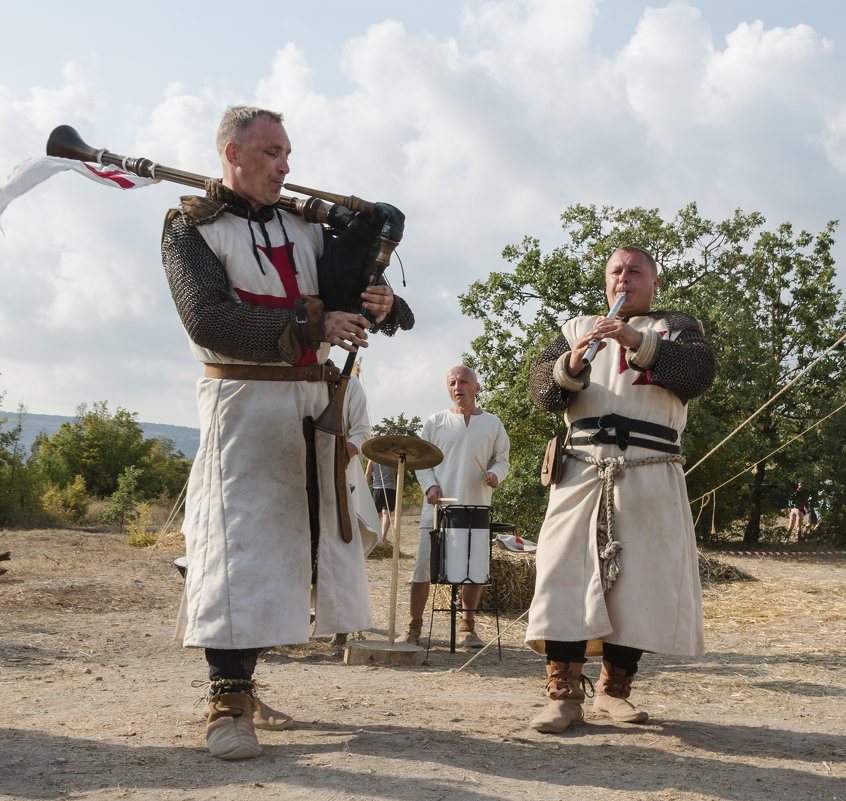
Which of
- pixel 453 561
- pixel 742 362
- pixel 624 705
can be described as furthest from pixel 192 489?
pixel 742 362

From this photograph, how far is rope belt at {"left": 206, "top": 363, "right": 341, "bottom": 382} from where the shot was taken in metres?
3.33

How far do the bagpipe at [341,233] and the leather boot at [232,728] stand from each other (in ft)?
3.29

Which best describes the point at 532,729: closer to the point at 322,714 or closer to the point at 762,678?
the point at 322,714

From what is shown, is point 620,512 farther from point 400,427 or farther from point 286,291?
point 400,427

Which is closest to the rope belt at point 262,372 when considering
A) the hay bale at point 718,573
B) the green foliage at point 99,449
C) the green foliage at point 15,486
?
the hay bale at point 718,573

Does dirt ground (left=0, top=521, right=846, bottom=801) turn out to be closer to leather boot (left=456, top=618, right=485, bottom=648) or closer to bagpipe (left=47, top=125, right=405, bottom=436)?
leather boot (left=456, top=618, right=485, bottom=648)

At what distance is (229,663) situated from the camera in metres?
3.24

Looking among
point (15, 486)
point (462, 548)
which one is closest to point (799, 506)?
point (462, 548)

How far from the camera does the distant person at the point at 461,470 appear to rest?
684 cm

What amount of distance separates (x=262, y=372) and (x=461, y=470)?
3.82m

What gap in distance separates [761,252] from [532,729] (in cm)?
1825

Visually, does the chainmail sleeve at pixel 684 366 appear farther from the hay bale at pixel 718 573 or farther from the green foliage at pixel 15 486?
the green foliage at pixel 15 486

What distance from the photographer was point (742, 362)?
1758 centimetres

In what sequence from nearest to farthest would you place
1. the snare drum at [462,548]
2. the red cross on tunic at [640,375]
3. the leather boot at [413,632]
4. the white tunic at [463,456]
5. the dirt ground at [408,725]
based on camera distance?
the dirt ground at [408,725]
the red cross on tunic at [640,375]
the snare drum at [462,548]
the leather boot at [413,632]
the white tunic at [463,456]
